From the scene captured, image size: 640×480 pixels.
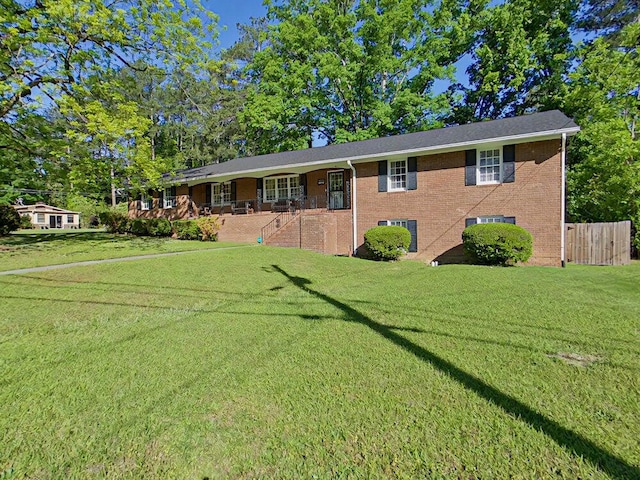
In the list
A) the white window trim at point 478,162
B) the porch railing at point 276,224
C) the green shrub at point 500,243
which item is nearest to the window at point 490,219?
the green shrub at point 500,243

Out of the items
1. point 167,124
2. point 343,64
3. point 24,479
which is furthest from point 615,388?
point 167,124

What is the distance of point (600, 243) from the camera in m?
11.7

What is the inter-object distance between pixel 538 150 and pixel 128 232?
22159 millimetres

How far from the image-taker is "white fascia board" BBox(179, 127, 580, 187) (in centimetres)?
1128

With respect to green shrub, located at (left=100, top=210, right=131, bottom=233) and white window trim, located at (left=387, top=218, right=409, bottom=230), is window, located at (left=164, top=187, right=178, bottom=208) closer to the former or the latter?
green shrub, located at (left=100, top=210, right=131, bottom=233)

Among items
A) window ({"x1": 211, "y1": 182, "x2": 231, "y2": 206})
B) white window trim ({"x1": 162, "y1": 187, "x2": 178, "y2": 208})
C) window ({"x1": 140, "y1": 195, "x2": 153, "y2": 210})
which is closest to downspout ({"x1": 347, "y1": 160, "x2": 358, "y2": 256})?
window ({"x1": 211, "y1": 182, "x2": 231, "y2": 206})

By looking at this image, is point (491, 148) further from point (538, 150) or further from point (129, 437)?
point (129, 437)

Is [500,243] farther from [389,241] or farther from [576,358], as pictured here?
[576,358]

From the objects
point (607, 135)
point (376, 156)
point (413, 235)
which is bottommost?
point (413, 235)

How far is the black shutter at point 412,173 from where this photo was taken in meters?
13.8

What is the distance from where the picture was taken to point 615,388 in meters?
3.16

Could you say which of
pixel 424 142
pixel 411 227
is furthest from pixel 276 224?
pixel 424 142

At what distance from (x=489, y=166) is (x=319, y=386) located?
12.0 metres

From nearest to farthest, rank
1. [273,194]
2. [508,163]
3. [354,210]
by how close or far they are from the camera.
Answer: [508,163], [354,210], [273,194]
